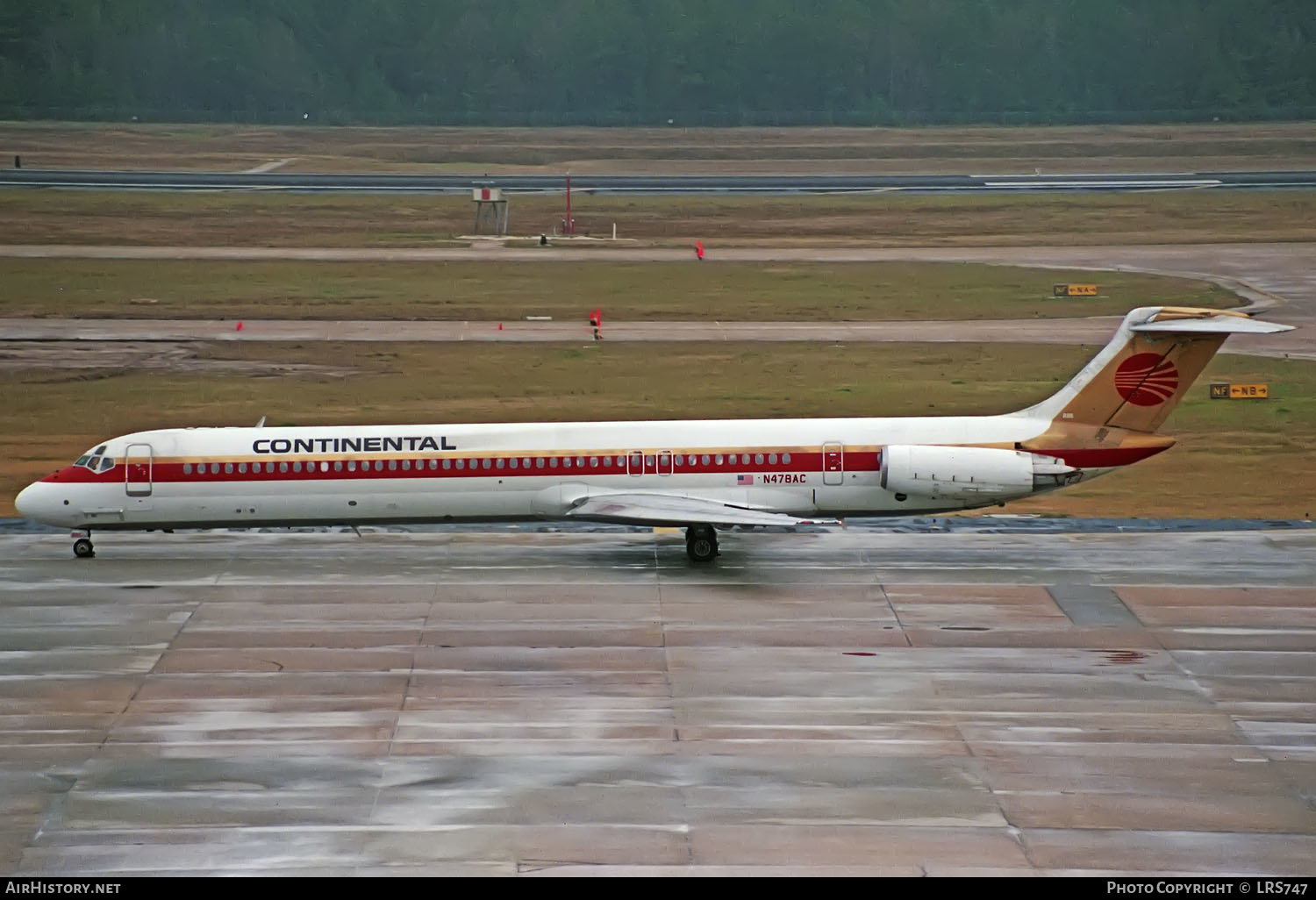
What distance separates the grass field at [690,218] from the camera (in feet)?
315

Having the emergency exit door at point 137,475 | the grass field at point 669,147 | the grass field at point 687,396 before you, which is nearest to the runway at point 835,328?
the grass field at point 687,396

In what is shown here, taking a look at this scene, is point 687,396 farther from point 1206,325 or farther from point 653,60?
point 653,60

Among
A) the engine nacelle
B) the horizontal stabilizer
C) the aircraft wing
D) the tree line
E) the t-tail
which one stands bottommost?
the aircraft wing

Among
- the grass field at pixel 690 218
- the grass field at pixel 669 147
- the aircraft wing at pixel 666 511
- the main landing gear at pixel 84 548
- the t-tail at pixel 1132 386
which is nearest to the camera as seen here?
the aircraft wing at pixel 666 511

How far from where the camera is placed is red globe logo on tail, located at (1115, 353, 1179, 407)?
119 feet

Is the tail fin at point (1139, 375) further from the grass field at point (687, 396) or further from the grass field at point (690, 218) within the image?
the grass field at point (690, 218)

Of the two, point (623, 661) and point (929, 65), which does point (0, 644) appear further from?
point (929, 65)

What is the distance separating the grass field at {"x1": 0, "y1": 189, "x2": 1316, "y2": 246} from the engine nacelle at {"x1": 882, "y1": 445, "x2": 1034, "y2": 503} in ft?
193

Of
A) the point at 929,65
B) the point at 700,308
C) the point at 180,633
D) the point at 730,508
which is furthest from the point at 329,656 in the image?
the point at 929,65

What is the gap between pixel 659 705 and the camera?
88.9 ft

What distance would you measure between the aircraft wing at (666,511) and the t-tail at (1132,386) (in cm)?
633

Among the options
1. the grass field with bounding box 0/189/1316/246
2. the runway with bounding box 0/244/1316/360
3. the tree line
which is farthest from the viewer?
the tree line

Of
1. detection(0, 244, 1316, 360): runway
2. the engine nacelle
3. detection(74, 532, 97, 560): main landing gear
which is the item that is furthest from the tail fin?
detection(0, 244, 1316, 360): runway

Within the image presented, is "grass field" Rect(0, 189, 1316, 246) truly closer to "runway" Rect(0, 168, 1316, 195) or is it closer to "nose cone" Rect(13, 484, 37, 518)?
"runway" Rect(0, 168, 1316, 195)
